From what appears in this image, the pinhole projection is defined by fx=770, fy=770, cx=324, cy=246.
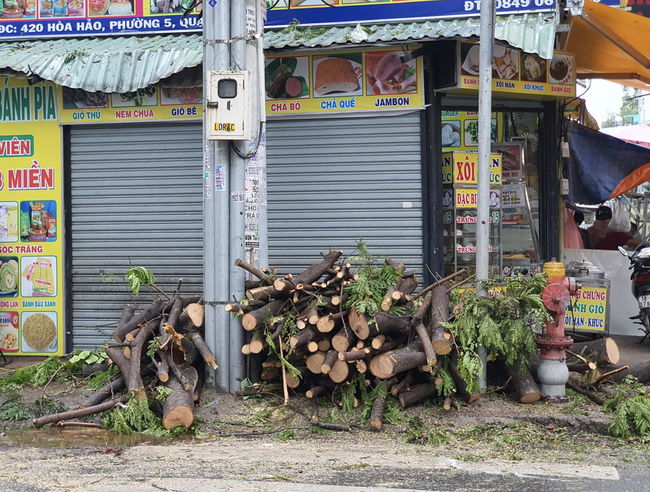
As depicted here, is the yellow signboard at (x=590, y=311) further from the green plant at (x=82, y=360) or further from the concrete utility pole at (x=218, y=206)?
the green plant at (x=82, y=360)

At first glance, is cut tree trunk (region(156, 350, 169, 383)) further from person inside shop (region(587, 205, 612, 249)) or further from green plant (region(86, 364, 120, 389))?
person inside shop (region(587, 205, 612, 249))

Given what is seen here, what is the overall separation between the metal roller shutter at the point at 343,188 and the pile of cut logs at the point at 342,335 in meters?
1.87

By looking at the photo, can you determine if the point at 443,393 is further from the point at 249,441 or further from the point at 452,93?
the point at 452,93

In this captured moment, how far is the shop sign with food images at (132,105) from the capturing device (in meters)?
10.2

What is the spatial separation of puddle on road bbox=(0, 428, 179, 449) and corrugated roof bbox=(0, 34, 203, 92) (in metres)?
4.20

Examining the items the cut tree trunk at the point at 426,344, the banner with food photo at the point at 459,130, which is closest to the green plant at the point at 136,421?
the cut tree trunk at the point at 426,344

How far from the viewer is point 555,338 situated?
7.77m

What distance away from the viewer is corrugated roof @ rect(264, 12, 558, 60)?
28.7 feet

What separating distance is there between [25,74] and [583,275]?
790cm

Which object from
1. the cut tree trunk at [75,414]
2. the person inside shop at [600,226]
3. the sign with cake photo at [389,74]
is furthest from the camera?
the person inside shop at [600,226]

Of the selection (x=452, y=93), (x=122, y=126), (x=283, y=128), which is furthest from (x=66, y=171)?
(x=452, y=93)

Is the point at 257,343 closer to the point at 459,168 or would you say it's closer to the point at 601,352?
the point at 601,352

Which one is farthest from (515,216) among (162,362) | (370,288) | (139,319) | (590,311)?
(162,362)

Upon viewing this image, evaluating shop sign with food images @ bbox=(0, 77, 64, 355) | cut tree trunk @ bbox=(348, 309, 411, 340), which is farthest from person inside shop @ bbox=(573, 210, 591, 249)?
shop sign with food images @ bbox=(0, 77, 64, 355)
